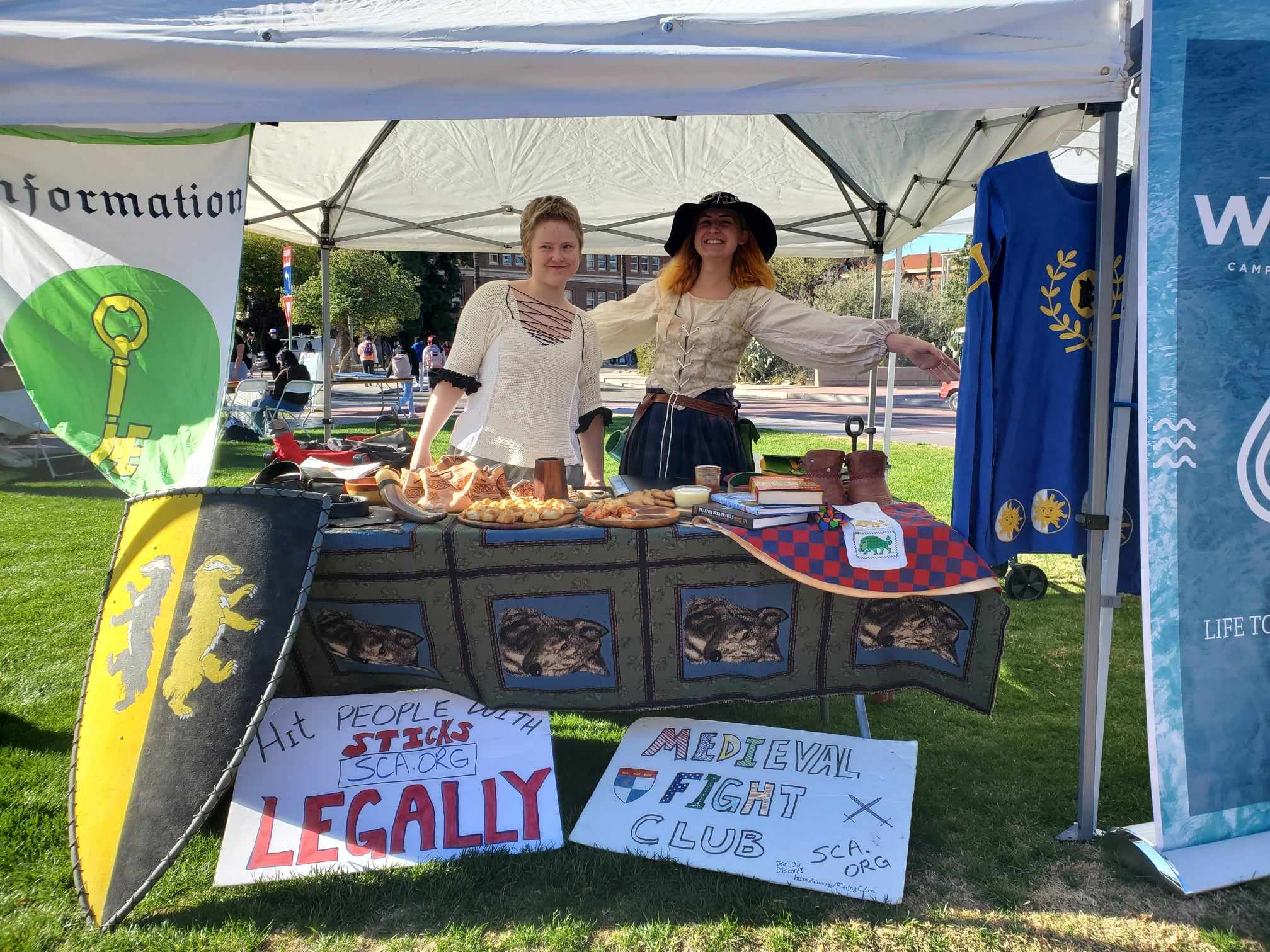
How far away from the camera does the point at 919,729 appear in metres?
3.07

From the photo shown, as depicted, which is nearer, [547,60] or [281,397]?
[547,60]

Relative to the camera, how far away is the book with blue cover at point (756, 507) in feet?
7.86

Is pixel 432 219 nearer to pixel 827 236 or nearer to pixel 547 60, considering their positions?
pixel 827 236

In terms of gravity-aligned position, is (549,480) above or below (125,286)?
below

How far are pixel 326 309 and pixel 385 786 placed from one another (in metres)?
4.04

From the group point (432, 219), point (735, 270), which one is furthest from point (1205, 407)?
point (432, 219)

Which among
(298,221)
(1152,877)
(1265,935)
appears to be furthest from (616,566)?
(298,221)

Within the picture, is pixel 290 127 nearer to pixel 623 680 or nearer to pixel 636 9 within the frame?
pixel 636 9

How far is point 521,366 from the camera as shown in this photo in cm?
294

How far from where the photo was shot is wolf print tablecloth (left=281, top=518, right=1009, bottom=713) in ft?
7.86

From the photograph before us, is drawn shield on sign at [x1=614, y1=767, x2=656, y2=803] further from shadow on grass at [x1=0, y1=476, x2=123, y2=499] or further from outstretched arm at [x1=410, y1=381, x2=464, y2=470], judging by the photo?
shadow on grass at [x1=0, y1=476, x2=123, y2=499]

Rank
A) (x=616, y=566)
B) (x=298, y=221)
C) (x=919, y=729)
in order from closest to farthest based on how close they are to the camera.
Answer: (x=616, y=566)
(x=919, y=729)
(x=298, y=221)

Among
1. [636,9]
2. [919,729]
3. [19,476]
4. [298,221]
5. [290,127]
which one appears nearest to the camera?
[636,9]

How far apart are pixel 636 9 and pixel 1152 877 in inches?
97.8
